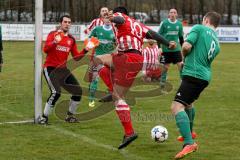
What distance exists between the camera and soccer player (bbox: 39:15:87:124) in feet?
33.5

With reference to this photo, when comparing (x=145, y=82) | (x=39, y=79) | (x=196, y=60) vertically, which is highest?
(x=196, y=60)

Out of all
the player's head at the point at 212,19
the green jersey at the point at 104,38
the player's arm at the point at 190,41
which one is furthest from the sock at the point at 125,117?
the green jersey at the point at 104,38

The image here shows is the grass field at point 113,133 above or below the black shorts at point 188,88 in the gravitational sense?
below

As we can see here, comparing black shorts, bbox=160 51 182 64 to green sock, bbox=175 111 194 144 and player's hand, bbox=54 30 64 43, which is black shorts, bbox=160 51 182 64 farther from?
green sock, bbox=175 111 194 144

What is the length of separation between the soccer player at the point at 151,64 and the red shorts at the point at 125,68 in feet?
29.3

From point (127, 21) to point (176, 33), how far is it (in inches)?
295

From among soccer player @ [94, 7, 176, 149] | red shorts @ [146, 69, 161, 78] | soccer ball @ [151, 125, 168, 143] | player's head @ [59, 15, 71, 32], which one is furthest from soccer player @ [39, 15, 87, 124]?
red shorts @ [146, 69, 161, 78]

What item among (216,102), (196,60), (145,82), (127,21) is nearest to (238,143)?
(196,60)

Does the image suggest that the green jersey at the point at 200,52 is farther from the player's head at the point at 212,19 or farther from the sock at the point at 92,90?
the sock at the point at 92,90

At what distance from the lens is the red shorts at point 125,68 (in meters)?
8.48

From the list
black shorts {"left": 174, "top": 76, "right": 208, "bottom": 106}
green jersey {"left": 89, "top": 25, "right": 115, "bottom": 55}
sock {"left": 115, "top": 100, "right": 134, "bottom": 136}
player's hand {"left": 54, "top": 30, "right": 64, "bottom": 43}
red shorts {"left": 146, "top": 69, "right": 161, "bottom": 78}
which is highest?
player's hand {"left": 54, "top": 30, "right": 64, "bottom": 43}

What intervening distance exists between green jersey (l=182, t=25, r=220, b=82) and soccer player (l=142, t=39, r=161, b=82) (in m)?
9.92

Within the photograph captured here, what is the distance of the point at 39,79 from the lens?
10.1 meters

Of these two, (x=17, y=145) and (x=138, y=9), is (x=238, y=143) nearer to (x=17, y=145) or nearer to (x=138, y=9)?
(x=17, y=145)
